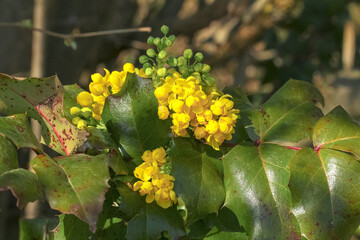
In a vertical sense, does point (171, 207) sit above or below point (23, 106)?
below

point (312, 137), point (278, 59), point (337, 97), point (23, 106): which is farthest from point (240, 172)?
point (278, 59)

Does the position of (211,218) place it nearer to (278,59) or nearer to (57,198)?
(57,198)

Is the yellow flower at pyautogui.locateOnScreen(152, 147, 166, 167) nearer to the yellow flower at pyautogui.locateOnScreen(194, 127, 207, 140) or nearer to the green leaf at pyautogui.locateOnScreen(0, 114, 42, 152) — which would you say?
the yellow flower at pyautogui.locateOnScreen(194, 127, 207, 140)

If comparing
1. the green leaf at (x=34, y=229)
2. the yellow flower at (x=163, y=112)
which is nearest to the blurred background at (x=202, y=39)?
the green leaf at (x=34, y=229)

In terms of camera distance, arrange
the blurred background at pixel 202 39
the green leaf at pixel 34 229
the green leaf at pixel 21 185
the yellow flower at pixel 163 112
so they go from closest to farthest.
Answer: the green leaf at pixel 21 185, the yellow flower at pixel 163 112, the green leaf at pixel 34 229, the blurred background at pixel 202 39

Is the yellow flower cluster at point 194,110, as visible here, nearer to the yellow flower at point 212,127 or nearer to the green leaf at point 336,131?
the yellow flower at point 212,127

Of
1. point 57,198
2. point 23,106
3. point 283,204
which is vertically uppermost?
point 23,106

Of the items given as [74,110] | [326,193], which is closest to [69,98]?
[74,110]
